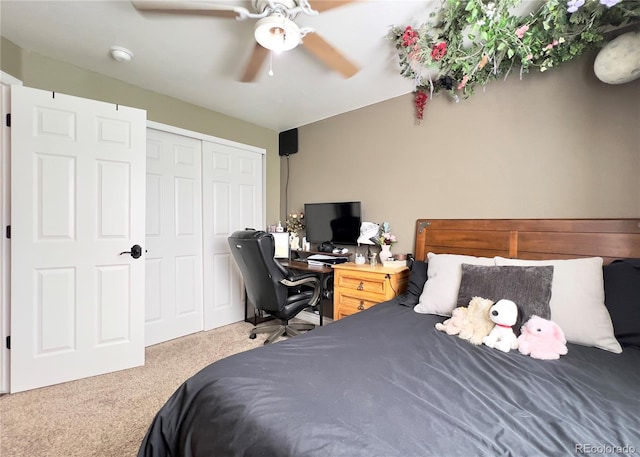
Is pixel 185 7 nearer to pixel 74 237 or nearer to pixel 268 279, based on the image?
pixel 74 237

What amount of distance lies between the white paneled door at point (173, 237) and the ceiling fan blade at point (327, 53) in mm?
1896

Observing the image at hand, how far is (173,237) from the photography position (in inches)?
120

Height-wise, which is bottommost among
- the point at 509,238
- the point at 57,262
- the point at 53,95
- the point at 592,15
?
the point at 57,262

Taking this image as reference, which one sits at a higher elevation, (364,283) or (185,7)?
(185,7)

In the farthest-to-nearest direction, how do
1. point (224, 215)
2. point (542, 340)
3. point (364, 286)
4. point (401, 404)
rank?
point (224, 215) < point (364, 286) < point (542, 340) < point (401, 404)

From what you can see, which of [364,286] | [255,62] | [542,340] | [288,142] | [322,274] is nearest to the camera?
[542,340]

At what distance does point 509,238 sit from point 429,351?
1.36 meters

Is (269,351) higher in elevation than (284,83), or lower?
lower

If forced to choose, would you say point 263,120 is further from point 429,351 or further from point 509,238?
point 429,351

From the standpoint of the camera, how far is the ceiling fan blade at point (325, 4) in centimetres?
148

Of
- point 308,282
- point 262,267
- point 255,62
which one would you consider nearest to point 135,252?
point 262,267

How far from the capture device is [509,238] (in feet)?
7.06

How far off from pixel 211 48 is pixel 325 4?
1.05 m

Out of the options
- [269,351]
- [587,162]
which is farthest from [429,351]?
[587,162]
